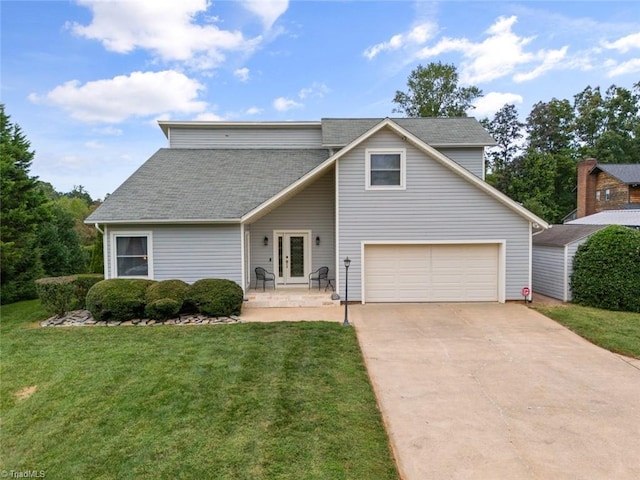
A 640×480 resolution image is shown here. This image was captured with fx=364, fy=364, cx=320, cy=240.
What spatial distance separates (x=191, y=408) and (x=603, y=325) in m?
9.44

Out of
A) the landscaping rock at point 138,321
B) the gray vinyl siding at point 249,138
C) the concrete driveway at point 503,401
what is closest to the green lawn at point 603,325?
the concrete driveway at point 503,401

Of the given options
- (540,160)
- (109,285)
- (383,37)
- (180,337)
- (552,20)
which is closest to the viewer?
(180,337)

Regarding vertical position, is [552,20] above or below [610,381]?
above

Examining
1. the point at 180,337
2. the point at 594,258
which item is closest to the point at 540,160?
the point at 594,258

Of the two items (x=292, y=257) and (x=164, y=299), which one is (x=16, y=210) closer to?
(x=164, y=299)

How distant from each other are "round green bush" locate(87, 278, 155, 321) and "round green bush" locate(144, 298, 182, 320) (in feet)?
1.04

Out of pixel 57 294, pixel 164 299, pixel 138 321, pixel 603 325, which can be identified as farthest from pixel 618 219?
pixel 57 294

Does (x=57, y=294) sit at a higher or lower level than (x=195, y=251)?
lower

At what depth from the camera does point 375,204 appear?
11.1 meters

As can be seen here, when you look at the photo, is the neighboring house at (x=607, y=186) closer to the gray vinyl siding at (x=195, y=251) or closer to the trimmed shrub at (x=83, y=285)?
the gray vinyl siding at (x=195, y=251)

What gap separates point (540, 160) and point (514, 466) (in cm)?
3250

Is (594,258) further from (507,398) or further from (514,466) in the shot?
(514,466)

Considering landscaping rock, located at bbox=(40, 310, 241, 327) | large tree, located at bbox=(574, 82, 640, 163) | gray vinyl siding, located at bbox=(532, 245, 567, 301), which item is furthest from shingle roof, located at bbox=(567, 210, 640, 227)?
large tree, located at bbox=(574, 82, 640, 163)

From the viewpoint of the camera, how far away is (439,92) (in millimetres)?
29797
